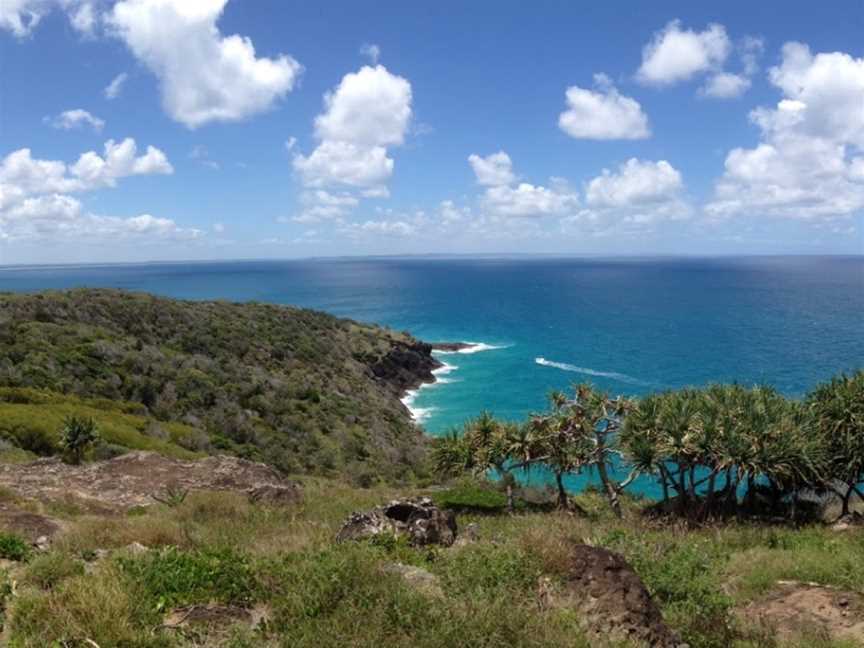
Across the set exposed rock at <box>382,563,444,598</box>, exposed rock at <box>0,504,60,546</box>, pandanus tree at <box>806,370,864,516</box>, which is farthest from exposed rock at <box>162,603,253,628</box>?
pandanus tree at <box>806,370,864,516</box>

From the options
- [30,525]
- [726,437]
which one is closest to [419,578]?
[30,525]

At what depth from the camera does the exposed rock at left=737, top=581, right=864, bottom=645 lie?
27.1ft

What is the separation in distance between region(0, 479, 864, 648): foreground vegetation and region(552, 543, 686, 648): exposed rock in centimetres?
28

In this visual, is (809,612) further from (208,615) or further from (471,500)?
(471,500)

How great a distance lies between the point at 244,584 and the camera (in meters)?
7.54

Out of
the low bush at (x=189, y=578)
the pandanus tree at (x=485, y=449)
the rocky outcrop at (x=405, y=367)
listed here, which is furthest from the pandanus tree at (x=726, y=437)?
the rocky outcrop at (x=405, y=367)

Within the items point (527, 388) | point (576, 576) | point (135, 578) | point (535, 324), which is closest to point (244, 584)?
point (135, 578)

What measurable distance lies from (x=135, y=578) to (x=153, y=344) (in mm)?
62279

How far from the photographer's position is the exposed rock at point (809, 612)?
27.1ft

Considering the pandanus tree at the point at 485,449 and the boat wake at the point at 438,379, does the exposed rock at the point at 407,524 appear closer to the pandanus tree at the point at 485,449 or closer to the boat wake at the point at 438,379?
the pandanus tree at the point at 485,449

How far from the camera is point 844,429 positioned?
85.6 ft

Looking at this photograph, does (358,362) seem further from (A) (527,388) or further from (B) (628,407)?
(B) (628,407)

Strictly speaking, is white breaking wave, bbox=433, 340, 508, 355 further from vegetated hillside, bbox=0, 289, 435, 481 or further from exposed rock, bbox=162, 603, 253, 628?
exposed rock, bbox=162, 603, 253, 628

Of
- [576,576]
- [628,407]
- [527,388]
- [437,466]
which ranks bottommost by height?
[527,388]
